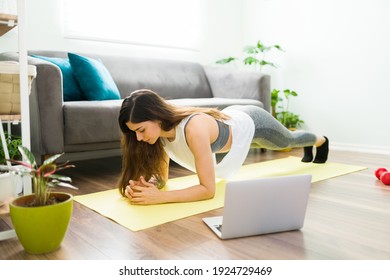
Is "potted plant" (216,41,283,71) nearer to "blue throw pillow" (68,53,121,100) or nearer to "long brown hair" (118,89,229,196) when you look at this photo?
"blue throw pillow" (68,53,121,100)

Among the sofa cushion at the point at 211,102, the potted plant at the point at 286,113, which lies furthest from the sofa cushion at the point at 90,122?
the potted plant at the point at 286,113

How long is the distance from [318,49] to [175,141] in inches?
93.3

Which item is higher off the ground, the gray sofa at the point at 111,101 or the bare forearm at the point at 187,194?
the gray sofa at the point at 111,101

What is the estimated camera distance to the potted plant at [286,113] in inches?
139

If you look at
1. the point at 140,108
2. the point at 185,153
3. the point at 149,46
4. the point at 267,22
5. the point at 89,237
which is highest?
the point at 267,22

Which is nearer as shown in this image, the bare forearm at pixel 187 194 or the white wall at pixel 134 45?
the bare forearm at pixel 187 194

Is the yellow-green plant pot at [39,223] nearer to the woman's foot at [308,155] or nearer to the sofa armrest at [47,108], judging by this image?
the sofa armrest at [47,108]

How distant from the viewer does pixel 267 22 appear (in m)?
3.91

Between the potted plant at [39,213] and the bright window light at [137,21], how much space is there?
2.10m

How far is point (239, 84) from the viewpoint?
3158mm

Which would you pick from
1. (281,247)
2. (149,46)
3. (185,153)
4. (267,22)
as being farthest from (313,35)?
(281,247)

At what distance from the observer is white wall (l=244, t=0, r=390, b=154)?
3.11 m
